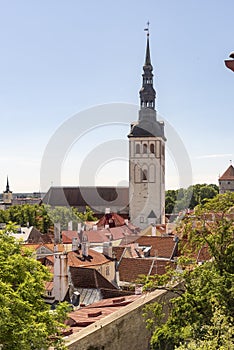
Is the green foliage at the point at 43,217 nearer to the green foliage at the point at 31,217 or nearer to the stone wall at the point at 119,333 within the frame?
the green foliage at the point at 31,217

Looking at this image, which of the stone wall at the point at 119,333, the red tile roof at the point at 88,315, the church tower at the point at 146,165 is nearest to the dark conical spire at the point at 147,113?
the church tower at the point at 146,165

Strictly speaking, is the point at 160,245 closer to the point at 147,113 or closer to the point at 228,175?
the point at 147,113

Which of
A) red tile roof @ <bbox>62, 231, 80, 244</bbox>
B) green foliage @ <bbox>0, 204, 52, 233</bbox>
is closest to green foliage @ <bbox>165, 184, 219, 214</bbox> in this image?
green foliage @ <bbox>0, 204, 52, 233</bbox>

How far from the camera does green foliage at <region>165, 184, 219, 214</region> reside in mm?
90438

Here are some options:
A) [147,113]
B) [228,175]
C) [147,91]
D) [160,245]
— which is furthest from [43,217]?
[228,175]

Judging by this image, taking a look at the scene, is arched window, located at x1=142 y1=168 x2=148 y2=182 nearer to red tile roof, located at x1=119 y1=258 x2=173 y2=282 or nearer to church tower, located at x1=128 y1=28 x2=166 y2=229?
church tower, located at x1=128 y1=28 x2=166 y2=229

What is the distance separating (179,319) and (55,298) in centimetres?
963

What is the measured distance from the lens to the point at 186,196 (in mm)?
97000

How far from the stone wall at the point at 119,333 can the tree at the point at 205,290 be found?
42 cm

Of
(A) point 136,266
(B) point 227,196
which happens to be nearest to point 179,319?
(B) point 227,196

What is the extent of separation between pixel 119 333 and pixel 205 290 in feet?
8.37

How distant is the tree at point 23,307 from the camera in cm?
942

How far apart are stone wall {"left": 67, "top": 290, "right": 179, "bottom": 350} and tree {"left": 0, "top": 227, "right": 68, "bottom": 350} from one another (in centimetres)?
56

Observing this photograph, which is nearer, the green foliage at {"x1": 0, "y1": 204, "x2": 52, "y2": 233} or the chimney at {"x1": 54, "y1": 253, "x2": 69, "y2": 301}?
the chimney at {"x1": 54, "y1": 253, "x2": 69, "y2": 301}
